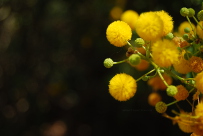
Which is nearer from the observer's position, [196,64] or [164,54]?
[164,54]

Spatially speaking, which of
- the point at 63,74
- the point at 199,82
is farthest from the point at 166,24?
the point at 63,74

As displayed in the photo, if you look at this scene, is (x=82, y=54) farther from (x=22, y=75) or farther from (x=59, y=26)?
(x=22, y=75)

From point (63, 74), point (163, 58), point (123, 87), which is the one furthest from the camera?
point (63, 74)

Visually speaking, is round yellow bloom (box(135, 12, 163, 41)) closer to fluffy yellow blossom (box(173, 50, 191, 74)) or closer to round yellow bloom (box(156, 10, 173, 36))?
round yellow bloom (box(156, 10, 173, 36))

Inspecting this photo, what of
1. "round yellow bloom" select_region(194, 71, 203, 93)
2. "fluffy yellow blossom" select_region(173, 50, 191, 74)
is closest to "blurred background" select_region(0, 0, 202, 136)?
"fluffy yellow blossom" select_region(173, 50, 191, 74)

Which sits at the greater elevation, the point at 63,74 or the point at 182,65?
the point at 182,65

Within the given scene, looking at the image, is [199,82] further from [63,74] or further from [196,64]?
[63,74]
